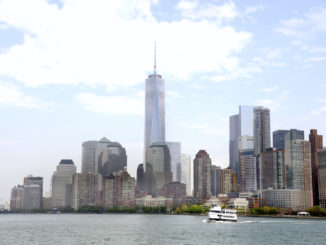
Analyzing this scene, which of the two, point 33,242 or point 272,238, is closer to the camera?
point 33,242

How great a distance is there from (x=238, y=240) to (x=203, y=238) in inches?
386

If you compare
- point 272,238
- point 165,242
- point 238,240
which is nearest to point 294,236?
point 272,238

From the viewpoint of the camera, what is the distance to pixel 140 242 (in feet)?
409

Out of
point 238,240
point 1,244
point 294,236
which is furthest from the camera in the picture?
point 294,236

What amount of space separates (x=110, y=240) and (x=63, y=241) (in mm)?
12070

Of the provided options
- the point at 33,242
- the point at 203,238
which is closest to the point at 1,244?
the point at 33,242

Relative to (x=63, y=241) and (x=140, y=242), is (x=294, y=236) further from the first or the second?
(x=63, y=241)

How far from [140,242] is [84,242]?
13944mm

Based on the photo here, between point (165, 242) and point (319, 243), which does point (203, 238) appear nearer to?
point (165, 242)

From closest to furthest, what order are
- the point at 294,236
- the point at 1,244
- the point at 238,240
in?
the point at 1,244, the point at 238,240, the point at 294,236

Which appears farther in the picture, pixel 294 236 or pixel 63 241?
pixel 294 236

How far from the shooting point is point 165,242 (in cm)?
12469

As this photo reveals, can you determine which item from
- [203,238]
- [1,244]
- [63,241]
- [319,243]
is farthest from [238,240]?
[1,244]

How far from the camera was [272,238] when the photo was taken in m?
140
